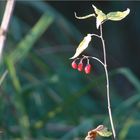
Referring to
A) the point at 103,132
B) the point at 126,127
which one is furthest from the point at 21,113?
the point at 103,132

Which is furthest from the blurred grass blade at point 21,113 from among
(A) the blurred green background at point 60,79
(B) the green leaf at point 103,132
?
(B) the green leaf at point 103,132

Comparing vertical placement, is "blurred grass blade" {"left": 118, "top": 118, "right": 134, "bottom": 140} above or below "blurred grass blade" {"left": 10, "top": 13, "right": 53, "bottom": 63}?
below

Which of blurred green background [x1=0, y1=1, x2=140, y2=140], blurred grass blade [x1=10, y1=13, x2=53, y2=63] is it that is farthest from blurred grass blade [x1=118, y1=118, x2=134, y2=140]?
blurred grass blade [x1=10, y1=13, x2=53, y2=63]

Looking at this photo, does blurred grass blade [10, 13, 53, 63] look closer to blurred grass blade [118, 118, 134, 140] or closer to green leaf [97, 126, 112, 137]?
blurred grass blade [118, 118, 134, 140]

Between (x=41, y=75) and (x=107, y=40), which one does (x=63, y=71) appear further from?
(x=107, y=40)

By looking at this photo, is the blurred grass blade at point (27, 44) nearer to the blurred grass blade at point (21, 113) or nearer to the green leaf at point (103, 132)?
the blurred grass blade at point (21, 113)

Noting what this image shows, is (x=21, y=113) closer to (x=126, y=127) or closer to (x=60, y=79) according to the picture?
(x=60, y=79)

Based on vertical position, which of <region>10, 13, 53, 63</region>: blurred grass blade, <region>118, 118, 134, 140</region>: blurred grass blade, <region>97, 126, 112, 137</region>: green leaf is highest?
<region>10, 13, 53, 63</region>: blurred grass blade

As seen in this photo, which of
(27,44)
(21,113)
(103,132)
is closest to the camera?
(103,132)
